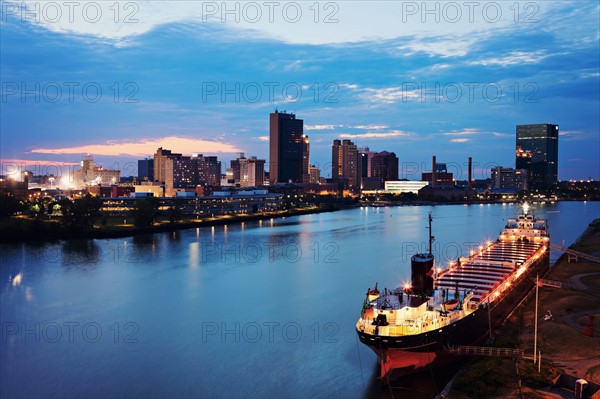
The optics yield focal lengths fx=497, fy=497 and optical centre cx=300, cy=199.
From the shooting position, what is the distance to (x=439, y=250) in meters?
29.2

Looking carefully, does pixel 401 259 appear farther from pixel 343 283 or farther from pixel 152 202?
pixel 152 202

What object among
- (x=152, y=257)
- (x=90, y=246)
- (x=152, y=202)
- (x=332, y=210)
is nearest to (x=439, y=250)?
(x=152, y=257)

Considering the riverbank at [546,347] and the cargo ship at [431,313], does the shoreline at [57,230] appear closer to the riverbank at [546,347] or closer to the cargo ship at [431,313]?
the cargo ship at [431,313]

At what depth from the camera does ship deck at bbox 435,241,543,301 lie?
13.6 meters

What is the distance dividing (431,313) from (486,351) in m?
1.33

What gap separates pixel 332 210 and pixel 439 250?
5073 cm

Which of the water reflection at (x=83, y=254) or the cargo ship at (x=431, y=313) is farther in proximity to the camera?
the water reflection at (x=83, y=254)

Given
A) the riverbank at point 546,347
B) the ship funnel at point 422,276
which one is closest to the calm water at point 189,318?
the ship funnel at point 422,276

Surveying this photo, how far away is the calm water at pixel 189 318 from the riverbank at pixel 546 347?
2.28 metres

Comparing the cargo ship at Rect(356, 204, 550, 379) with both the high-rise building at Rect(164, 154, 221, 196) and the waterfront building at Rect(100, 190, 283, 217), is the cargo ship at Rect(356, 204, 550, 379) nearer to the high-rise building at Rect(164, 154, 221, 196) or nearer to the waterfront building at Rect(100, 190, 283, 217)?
the waterfront building at Rect(100, 190, 283, 217)

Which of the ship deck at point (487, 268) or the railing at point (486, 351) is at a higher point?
the ship deck at point (487, 268)

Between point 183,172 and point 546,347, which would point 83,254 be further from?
point 183,172

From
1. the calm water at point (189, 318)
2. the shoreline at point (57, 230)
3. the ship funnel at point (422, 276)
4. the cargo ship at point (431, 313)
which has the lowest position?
the calm water at point (189, 318)

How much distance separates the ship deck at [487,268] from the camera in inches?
536
